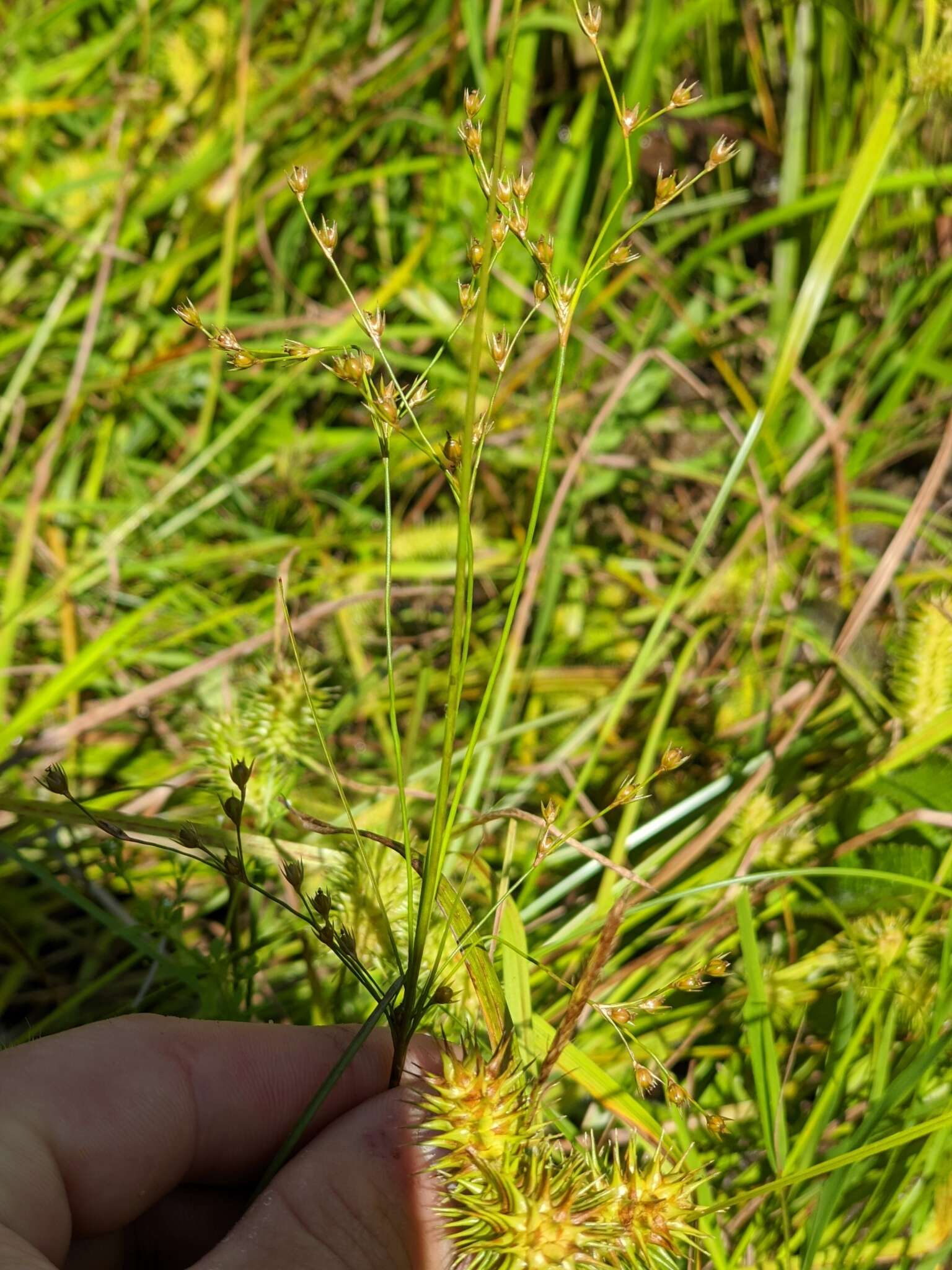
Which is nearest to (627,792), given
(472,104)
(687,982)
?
(687,982)

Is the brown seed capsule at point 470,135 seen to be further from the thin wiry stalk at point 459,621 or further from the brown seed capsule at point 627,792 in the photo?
the brown seed capsule at point 627,792

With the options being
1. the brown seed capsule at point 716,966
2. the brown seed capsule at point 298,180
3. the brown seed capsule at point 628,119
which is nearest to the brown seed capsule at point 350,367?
the brown seed capsule at point 298,180

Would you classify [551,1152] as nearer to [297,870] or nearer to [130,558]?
[297,870]

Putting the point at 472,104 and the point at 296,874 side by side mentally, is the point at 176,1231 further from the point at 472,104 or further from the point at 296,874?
the point at 472,104

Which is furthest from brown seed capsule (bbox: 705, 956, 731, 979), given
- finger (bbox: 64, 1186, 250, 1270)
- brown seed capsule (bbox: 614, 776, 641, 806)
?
finger (bbox: 64, 1186, 250, 1270)

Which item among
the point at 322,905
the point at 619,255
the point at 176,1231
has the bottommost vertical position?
the point at 176,1231

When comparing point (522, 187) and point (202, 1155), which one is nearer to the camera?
point (522, 187)

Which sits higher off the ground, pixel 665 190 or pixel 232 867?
pixel 665 190
